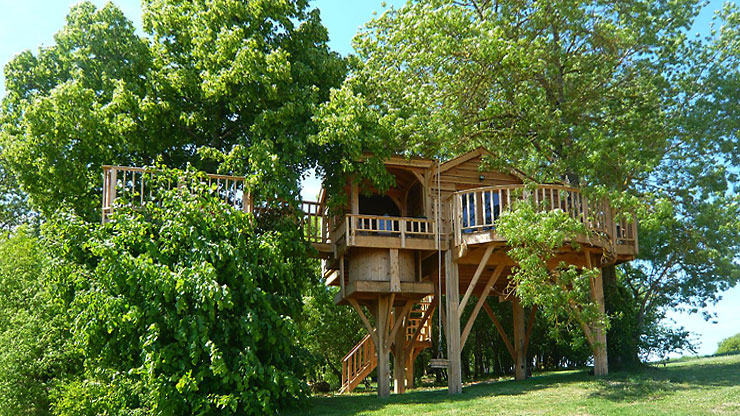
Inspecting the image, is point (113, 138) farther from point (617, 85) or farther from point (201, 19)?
point (617, 85)

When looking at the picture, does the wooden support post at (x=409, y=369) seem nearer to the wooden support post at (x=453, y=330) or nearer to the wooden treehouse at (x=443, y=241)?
the wooden treehouse at (x=443, y=241)

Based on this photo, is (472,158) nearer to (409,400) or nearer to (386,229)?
(386,229)

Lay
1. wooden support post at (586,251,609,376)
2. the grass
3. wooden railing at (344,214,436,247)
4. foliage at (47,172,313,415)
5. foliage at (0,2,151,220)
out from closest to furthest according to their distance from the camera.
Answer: the grass → foliage at (47,172,313,415) → wooden support post at (586,251,609,376) → foliage at (0,2,151,220) → wooden railing at (344,214,436,247)

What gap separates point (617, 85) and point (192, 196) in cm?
1090

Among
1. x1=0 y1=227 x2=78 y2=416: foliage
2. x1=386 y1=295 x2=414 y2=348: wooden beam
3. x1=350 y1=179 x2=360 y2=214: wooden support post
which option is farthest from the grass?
x1=0 y1=227 x2=78 y2=416: foliage

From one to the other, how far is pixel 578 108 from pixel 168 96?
10005 millimetres

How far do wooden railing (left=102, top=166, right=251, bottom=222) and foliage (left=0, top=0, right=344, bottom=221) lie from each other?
0.52m

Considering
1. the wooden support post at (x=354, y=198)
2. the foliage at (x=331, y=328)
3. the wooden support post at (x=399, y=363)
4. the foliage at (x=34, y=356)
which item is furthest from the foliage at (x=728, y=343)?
the foliage at (x=34, y=356)

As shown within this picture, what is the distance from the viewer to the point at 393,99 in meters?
18.9

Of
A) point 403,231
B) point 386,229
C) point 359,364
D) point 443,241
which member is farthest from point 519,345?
point 403,231

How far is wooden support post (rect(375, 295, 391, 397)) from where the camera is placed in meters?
16.0

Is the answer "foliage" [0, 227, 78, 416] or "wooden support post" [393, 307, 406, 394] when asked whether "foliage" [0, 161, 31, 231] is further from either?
"wooden support post" [393, 307, 406, 394]

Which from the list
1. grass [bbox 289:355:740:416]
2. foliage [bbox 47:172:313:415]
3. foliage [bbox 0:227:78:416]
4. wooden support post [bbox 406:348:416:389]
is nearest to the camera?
grass [bbox 289:355:740:416]

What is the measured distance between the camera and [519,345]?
20.1m
